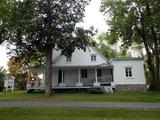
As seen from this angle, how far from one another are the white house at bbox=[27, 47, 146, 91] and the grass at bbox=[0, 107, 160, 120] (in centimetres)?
2007

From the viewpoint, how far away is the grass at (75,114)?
15.5 meters

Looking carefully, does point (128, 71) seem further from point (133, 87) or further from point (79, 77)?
point (79, 77)

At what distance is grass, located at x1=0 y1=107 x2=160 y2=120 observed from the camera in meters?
15.5

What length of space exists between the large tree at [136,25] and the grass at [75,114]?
23591 millimetres

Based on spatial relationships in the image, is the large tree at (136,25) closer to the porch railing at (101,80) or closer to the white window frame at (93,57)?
the white window frame at (93,57)

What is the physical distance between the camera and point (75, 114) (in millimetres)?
16484

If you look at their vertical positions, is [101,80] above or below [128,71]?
below

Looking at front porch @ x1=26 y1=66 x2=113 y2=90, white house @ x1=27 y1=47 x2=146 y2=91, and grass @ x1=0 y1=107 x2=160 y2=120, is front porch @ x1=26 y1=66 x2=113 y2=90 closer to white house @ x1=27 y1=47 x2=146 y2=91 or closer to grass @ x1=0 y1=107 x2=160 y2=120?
white house @ x1=27 y1=47 x2=146 y2=91

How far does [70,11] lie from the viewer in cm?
3266

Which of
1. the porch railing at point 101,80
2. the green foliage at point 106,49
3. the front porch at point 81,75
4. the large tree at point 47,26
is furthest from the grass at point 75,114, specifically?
the green foliage at point 106,49

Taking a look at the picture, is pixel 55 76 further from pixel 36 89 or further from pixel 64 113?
pixel 64 113

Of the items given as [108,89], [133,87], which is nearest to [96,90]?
[108,89]

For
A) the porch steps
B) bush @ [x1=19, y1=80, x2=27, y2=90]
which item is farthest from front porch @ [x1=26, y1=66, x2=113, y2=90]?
bush @ [x1=19, y1=80, x2=27, y2=90]

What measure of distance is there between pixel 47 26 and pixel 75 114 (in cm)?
1681
